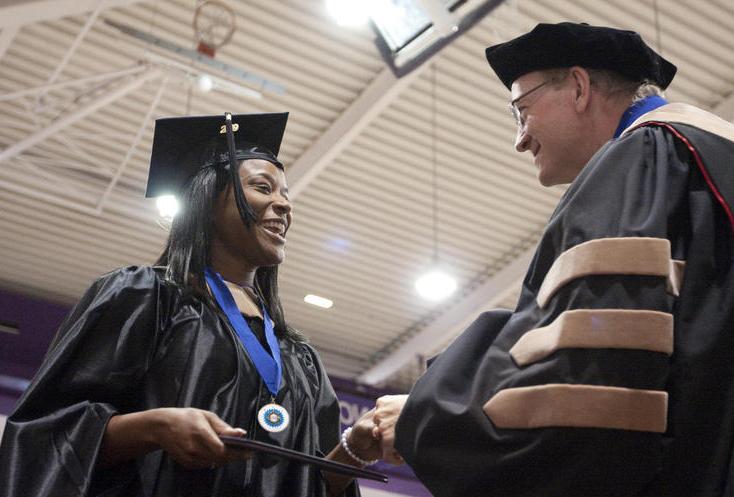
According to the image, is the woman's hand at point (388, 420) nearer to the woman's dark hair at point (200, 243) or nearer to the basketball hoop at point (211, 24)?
the woman's dark hair at point (200, 243)

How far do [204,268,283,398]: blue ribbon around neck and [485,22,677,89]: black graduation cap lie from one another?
3.24ft

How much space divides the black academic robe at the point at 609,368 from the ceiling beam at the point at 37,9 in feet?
19.5

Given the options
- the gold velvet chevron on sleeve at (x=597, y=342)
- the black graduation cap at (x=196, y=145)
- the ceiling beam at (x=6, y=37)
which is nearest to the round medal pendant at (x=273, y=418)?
the gold velvet chevron on sleeve at (x=597, y=342)

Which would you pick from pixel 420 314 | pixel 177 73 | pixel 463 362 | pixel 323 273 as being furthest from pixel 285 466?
pixel 420 314

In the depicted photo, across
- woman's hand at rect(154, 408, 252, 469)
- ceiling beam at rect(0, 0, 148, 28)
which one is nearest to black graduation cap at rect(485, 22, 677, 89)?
woman's hand at rect(154, 408, 252, 469)

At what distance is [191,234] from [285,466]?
73cm

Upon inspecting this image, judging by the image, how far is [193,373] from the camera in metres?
2.21

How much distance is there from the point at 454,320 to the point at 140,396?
997cm

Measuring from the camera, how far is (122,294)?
2238mm

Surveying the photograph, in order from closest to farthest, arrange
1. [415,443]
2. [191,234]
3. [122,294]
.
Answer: [415,443] → [122,294] → [191,234]

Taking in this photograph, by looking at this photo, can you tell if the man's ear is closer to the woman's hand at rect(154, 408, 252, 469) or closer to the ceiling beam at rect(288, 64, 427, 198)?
the woman's hand at rect(154, 408, 252, 469)

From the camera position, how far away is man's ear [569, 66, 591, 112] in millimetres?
2131

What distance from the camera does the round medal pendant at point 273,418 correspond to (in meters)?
2.17

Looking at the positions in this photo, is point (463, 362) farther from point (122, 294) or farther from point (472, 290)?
point (472, 290)
